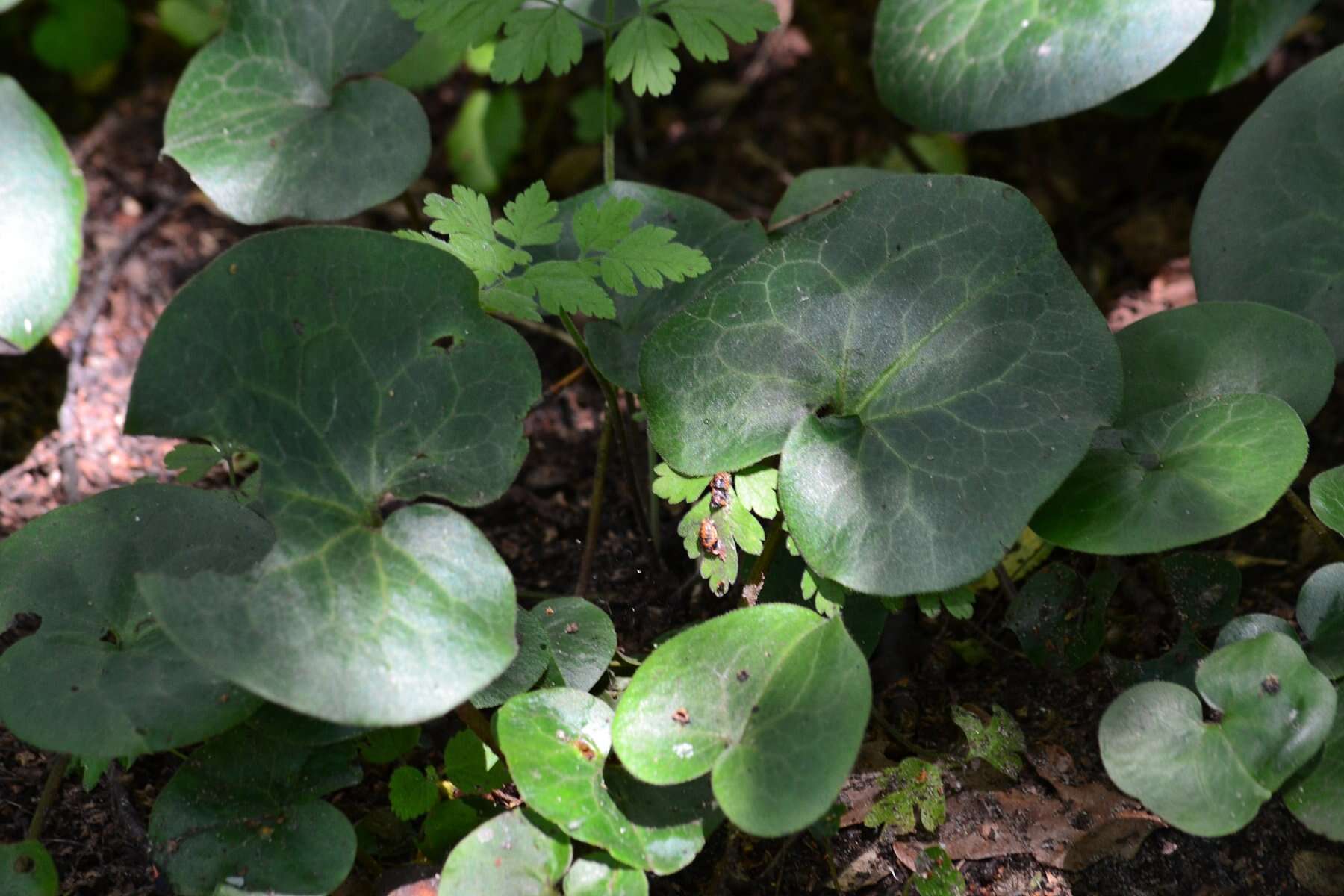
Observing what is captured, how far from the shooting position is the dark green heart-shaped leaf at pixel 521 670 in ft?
4.74

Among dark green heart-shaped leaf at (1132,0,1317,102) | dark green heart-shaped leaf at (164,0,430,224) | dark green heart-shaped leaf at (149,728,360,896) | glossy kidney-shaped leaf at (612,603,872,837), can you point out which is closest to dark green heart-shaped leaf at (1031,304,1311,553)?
glossy kidney-shaped leaf at (612,603,872,837)

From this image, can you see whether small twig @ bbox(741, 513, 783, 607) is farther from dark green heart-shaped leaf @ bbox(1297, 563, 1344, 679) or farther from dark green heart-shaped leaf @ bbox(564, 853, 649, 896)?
dark green heart-shaped leaf @ bbox(1297, 563, 1344, 679)

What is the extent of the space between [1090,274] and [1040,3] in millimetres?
758

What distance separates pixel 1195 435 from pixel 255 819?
134 centimetres

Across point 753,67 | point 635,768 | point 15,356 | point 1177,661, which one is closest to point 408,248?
point 635,768

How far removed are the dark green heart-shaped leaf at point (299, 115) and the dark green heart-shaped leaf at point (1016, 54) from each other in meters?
0.94

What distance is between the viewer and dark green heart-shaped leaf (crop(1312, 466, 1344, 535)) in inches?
57.2

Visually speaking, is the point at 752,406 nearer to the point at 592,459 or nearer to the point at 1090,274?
the point at 592,459

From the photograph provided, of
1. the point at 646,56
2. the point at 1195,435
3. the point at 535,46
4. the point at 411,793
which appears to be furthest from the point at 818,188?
the point at 411,793

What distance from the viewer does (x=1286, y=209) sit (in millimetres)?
1724

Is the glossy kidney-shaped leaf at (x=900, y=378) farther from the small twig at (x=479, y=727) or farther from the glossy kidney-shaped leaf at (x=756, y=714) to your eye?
the small twig at (x=479, y=727)

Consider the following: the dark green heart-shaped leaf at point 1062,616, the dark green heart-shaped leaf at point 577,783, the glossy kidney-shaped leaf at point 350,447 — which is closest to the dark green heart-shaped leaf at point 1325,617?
the dark green heart-shaped leaf at point 1062,616

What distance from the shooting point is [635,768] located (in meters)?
1.30

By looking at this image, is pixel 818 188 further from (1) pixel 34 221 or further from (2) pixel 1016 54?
(1) pixel 34 221
